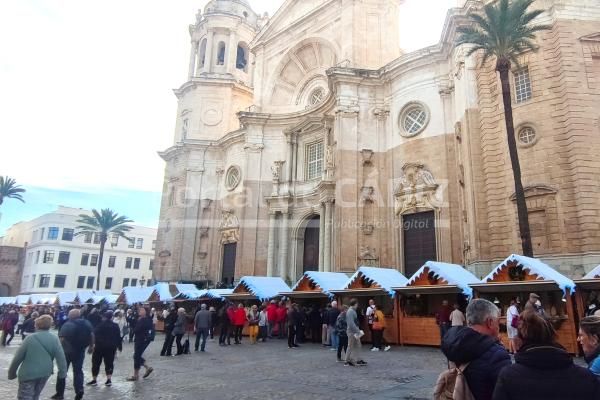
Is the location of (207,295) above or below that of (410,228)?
below

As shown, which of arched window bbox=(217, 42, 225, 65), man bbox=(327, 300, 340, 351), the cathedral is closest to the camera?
man bbox=(327, 300, 340, 351)

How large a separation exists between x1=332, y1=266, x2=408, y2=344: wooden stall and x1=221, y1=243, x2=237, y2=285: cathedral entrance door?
57.3ft

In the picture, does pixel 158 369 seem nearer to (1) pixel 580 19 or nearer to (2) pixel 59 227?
(1) pixel 580 19

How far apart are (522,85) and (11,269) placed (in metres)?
64.9

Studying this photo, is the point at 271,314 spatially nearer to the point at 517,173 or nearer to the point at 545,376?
the point at 517,173

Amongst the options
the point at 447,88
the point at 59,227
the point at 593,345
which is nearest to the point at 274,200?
the point at 447,88

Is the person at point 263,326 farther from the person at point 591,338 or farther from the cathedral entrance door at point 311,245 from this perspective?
the person at point 591,338

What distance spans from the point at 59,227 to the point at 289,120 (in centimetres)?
4206

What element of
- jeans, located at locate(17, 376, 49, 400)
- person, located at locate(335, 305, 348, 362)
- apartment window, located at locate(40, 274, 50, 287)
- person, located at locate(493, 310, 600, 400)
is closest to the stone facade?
apartment window, located at locate(40, 274, 50, 287)

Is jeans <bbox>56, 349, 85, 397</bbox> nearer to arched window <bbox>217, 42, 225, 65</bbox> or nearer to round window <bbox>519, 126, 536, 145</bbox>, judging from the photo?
round window <bbox>519, 126, 536, 145</bbox>

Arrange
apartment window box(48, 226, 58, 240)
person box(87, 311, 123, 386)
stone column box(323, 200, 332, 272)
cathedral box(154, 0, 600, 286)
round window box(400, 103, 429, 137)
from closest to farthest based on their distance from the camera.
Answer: person box(87, 311, 123, 386) → cathedral box(154, 0, 600, 286) → round window box(400, 103, 429, 137) → stone column box(323, 200, 332, 272) → apartment window box(48, 226, 58, 240)

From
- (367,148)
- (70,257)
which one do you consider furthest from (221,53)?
(70,257)

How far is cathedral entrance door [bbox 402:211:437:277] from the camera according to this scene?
84.2 feet

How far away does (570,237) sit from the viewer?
18047 millimetres
